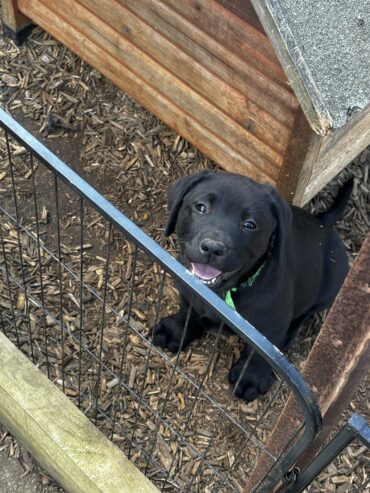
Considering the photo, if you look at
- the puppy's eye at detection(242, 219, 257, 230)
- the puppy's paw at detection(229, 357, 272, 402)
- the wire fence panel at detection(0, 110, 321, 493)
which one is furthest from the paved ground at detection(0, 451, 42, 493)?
the puppy's eye at detection(242, 219, 257, 230)

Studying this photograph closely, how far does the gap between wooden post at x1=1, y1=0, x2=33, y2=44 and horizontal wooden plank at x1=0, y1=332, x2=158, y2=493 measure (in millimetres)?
1971

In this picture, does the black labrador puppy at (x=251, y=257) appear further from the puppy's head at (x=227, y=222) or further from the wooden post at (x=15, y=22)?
the wooden post at (x=15, y=22)

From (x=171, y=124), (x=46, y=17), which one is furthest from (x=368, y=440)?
(x=46, y=17)

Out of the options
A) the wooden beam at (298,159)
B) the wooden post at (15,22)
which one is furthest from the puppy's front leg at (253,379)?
the wooden post at (15,22)

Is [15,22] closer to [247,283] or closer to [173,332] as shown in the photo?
[173,332]

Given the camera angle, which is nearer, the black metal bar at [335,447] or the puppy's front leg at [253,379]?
the black metal bar at [335,447]

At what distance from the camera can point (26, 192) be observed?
3814 millimetres

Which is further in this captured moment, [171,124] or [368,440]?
[171,124]

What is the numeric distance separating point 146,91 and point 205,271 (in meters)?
1.42

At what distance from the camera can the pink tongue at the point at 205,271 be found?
2.79m

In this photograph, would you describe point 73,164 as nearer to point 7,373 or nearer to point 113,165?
point 113,165

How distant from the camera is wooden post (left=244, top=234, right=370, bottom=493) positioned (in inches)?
62.5

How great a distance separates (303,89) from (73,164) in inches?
69.4

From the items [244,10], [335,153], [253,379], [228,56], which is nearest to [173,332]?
[253,379]
